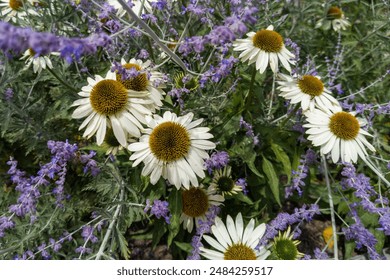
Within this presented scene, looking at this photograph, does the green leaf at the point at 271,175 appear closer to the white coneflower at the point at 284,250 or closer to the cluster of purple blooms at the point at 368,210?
the white coneflower at the point at 284,250

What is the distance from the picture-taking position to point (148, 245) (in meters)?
3.08

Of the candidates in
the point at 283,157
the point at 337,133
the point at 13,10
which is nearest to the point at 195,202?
the point at 283,157

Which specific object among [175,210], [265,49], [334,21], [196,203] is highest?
[334,21]

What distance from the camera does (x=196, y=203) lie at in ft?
7.75

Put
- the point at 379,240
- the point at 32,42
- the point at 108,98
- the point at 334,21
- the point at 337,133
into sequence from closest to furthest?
1. the point at 32,42
2. the point at 108,98
3. the point at 337,133
4. the point at 379,240
5. the point at 334,21

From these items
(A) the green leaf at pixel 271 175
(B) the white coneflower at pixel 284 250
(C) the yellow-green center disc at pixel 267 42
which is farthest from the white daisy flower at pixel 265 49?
(B) the white coneflower at pixel 284 250

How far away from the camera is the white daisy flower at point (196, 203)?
7.74 feet

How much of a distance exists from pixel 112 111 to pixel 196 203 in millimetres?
830

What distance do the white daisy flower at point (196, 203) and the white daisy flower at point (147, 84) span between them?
632mm

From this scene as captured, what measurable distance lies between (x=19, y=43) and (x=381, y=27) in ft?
9.63

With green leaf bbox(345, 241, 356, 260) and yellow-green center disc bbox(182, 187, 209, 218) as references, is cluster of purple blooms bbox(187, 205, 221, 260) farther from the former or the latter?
green leaf bbox(345, 241, 356, 260)

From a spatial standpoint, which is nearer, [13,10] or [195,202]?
[195,202]

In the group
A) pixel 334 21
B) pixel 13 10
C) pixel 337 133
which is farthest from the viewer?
pixel 334 21

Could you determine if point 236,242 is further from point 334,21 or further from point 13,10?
point 334,21
